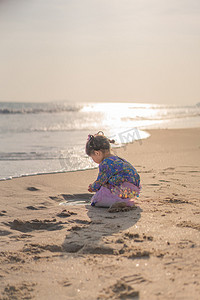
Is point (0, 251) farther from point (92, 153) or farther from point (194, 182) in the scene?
point (194, 182)

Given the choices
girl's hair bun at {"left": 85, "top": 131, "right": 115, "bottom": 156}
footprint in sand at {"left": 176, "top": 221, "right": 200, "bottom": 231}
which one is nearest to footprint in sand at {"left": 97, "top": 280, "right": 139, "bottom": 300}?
footprint in sand at {"left": 176, "top": 221, "right": 200, "bottom": 231}

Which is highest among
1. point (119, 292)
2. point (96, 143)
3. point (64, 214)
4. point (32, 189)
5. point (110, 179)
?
point (96, 143)

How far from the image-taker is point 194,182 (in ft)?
17.9

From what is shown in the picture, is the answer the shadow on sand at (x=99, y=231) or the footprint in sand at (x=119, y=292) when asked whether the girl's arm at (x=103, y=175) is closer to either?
the shadow on sand at (x=99, y=231)

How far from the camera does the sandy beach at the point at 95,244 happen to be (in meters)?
2.16

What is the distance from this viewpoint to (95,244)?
2859mm

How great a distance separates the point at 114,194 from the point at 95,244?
1.44 m

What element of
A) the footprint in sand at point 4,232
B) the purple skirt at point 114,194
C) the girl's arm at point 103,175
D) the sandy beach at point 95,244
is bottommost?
the sandy beach at point 95,244

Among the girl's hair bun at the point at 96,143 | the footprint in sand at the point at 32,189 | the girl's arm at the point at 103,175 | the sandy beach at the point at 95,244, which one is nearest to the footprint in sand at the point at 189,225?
the sandy beach at the point at 95,244

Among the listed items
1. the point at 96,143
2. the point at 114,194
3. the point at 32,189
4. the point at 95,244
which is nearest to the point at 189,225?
the point at 95,244

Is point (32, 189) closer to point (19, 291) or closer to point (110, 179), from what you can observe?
point (110, 179)

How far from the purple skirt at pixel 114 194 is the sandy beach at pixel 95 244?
120 mm

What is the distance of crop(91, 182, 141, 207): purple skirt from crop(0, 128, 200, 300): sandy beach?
12cm

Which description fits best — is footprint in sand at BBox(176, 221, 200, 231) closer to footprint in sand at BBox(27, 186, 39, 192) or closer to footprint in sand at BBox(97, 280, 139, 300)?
footprint in sand at BBox(97, 280, 139, 300)
